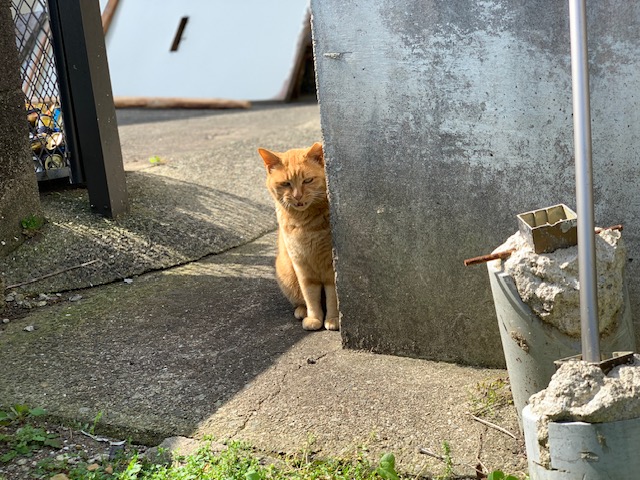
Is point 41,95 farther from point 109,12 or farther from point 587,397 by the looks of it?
point 109,12

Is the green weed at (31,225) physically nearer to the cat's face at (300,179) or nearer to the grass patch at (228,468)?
the cat's face at (300,179)

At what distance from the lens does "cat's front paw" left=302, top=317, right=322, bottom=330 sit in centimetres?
413

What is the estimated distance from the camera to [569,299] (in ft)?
8.53

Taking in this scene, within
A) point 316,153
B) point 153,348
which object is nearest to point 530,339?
point 316,153

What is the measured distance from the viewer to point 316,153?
418 cm

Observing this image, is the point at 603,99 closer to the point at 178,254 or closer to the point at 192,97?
the point at 178,254

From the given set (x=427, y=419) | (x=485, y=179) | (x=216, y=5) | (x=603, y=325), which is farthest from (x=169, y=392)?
(x=216, y=5)

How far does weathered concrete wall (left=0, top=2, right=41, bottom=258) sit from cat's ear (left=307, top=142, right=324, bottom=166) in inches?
70.3

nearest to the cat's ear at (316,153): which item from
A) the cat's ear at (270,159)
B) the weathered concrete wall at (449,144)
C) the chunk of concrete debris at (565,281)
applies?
the cat's ear at (270,159)

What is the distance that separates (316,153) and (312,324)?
825 mm

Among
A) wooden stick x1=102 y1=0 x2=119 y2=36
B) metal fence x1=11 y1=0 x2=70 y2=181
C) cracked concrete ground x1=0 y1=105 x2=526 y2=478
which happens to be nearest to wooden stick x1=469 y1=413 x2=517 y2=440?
cracked concrete ground x1=0 y1=105 x2=526 y2=478

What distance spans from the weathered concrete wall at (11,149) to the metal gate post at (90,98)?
0.33 meters

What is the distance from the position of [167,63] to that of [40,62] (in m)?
5.09

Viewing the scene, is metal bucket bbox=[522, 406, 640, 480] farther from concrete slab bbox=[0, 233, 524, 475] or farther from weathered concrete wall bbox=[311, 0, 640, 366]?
weathered concrete wall bbox=[311, 0, 640, 366]
